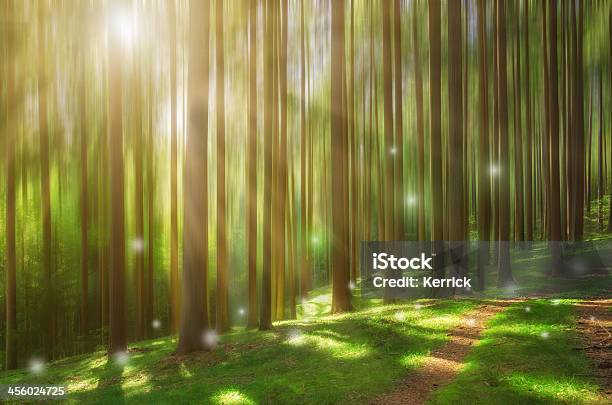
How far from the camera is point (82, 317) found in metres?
15.8

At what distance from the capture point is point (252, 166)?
1116cm

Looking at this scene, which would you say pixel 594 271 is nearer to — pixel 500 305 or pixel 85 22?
pixel 500 305

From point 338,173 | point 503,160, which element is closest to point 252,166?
point 338,173

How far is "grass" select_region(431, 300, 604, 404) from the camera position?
4.73 m

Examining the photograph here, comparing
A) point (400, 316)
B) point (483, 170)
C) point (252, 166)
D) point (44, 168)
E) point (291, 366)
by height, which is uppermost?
point (44, 168)

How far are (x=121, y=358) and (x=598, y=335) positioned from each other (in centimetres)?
870

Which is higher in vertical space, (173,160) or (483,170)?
(173,160)

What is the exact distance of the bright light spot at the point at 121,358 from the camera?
9.21 m

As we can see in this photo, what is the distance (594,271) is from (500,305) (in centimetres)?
629

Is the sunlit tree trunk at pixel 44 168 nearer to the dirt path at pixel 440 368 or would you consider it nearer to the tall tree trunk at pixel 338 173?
the tall tree trunk at pixel 338 173

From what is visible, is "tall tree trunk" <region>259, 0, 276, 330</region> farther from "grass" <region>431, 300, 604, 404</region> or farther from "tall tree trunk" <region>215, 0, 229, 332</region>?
"grass" <region>431, 300, 604, 404</region>

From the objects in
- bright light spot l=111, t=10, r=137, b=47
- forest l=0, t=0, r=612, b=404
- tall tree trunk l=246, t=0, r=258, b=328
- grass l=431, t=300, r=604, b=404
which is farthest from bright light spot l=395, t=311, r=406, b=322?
bright light spot l=111, t=10, r=137, b=47

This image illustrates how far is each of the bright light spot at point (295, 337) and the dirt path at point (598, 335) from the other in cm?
454

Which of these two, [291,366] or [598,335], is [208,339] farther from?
[598,335]
